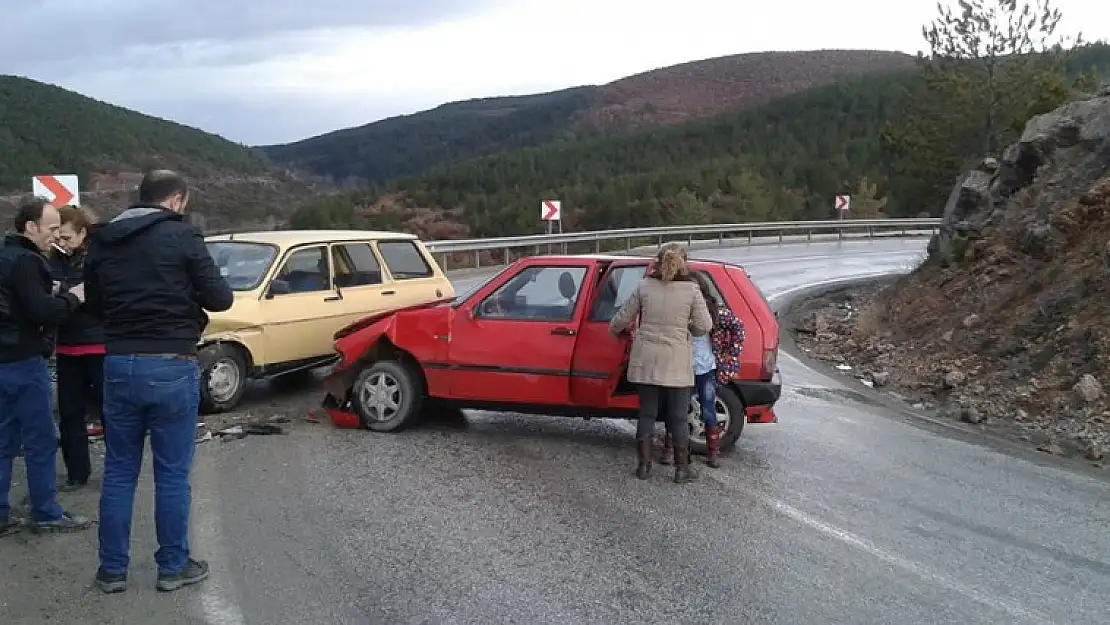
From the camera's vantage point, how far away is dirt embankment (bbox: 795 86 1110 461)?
10.1 metres

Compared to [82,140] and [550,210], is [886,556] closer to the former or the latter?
[550,210]

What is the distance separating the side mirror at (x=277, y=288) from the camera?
9.20 m

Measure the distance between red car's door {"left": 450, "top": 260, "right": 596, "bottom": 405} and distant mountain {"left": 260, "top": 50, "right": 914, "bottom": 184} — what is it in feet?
333

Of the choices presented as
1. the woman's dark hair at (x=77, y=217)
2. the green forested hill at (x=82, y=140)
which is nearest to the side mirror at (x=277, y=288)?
the woman's dark hair at (x=77, y=217)

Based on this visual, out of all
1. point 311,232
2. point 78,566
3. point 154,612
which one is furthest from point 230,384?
point 154,612

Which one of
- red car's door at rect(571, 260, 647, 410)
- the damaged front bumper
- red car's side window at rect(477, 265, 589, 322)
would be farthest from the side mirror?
red car's door at rect(571, 260, 647, 410)

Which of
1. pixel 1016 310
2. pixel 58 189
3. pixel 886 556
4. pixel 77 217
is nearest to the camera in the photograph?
pixel 886 556

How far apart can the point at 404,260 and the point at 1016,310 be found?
7.36 meters

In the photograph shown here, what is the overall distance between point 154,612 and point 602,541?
2.36 m

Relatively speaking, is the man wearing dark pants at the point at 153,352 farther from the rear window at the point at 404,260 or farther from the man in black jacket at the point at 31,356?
the rear window at the point at 404,260

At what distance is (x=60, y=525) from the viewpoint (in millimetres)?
5848

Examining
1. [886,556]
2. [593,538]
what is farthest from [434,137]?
[886,556]

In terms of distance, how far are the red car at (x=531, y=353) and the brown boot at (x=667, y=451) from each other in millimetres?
239

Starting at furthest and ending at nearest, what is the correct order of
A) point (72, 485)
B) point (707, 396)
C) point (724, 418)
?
point (724, 418), point (707, 396), point (72, 485)
